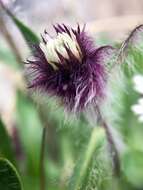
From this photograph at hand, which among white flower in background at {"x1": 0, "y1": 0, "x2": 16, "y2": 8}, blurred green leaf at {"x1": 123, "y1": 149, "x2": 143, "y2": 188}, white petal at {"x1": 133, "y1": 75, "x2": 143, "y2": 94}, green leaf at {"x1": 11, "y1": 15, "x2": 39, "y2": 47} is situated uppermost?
white flower in background at {"x1": 0, "y1": 0, "x2": 16, "y2": 8}

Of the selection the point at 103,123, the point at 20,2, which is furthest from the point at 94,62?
the point at 20,2

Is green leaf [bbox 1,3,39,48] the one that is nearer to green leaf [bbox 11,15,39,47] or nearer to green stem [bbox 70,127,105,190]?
green leaf [bbox 11,15,39,47]

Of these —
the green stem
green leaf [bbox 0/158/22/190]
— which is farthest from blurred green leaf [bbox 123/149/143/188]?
green leaf [bbox 0/158/22/190]

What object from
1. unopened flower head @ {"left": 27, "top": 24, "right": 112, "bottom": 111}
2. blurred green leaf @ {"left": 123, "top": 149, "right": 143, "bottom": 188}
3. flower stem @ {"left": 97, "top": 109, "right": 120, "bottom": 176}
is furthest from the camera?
blurred green leaf @ {"left": 123, "top": 149, "right": 143, "bottom": 188}

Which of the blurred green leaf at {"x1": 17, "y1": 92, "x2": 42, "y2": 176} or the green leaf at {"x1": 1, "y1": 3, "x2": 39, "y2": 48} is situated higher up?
the green leaf at {"x1": 1, "y1": 3, "x2": 39, "y2": 48}

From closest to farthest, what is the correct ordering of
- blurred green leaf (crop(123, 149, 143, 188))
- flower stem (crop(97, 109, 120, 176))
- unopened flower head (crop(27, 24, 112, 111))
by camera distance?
unopened flower head (crop(27, 24, 112, 111)) < flower stem (crop(97, 109, 120, 176)) < blurred green leaf (crop(123, 149, 143, 188))

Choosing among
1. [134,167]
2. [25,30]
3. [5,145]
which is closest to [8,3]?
[25,30]

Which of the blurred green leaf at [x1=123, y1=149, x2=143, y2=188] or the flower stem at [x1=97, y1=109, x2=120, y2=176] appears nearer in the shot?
the flower stem at [x1=97, y1=109, x2=120, y2=176]

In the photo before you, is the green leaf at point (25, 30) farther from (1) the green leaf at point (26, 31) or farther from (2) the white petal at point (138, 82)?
(2) the white petal at point (138, 82)
